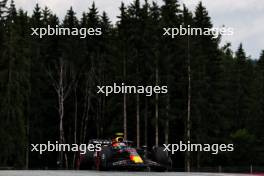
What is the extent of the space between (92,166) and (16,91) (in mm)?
34154

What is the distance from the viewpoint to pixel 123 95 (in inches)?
2379

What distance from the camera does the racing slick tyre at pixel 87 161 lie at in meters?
24.8

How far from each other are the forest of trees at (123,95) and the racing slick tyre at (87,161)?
30315mm

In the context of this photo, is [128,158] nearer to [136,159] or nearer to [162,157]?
[136,159]

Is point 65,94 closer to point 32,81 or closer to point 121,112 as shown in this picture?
point 32,81

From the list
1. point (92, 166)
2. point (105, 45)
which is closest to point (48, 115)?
point (105, 45)

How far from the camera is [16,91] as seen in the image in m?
58.2

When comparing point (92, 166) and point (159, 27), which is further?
point (159, 27)

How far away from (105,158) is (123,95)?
38.9 meters
